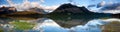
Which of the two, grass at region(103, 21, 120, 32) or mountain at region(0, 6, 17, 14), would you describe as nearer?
grass at region(103, 21, 120, 32)

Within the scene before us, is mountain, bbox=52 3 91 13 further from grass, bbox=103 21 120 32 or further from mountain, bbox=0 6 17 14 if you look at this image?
mountain, bbox=0 6 17 14

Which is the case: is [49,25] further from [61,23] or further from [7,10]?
[7,10]

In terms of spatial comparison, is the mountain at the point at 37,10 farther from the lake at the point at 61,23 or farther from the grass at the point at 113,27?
the grass at the point at 113,27

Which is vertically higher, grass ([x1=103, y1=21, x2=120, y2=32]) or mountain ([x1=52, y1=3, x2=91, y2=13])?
mountain ([x1=52, y1=3, x2=91, y2=13])

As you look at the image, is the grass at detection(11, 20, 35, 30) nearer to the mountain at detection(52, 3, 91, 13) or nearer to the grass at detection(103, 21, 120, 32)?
the mountain at detection(52, 3, 91, 13)

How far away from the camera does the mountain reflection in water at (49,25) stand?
2496 millimetres

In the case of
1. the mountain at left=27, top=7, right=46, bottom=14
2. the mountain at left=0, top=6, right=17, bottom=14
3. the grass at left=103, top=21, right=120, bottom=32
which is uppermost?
the mountain at left=0, top=6, right=17, bottom=14

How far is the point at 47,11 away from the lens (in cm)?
257

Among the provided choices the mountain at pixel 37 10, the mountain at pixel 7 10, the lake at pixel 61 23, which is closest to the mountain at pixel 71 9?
the lake at pixel 61 23

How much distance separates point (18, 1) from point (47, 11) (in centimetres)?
31

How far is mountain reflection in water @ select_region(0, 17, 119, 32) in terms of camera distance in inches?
98.3

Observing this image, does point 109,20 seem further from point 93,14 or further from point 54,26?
point 54,26

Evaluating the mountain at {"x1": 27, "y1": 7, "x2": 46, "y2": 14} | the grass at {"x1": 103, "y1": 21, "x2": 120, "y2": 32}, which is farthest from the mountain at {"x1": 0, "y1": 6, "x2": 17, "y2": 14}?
the grass at {"x1": 103, "y1": 21, "x2": 120, "y2": 32}

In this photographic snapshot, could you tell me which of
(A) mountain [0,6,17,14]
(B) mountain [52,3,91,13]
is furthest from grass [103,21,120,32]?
(A) mountain [0,6,17,14]
